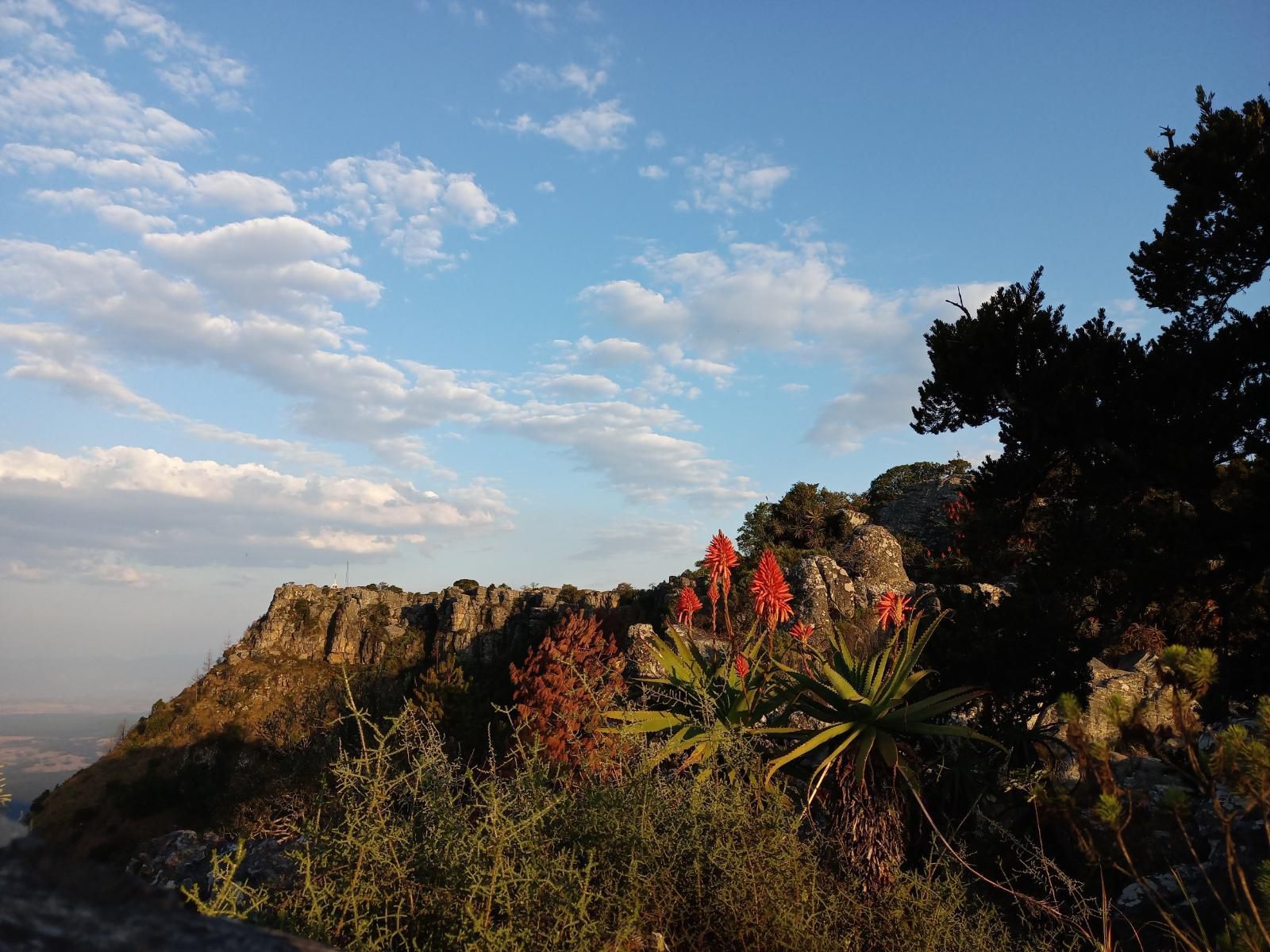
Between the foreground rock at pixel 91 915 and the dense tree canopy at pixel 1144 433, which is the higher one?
the dense tree canopy at pixel 1144 433

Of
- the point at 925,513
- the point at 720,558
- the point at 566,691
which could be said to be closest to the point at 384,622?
the point at 925,513

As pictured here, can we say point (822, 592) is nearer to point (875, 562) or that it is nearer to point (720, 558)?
point (875, 562)

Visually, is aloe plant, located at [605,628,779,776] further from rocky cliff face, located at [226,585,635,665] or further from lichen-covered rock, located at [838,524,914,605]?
rocky cliff face, located at [226,585,635,665]

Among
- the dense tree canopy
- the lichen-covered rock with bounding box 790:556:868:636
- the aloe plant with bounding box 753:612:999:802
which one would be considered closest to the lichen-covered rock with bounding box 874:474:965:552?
the lichen-covered rock with bounding box 790:556:868:636

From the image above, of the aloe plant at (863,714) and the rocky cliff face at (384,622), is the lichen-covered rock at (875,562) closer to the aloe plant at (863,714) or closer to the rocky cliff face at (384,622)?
the aloe plant at (863,714)

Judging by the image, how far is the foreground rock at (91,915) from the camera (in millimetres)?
874

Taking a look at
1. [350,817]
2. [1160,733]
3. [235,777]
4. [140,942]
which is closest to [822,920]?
[1160,733]

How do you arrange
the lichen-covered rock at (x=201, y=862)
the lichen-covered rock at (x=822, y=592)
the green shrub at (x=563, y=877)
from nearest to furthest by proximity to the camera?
the green shrub at (x=563, y=877)
the lichen-covered rock at (x=201, y=862)
the lichen-covered rock at (x=822, y=592)

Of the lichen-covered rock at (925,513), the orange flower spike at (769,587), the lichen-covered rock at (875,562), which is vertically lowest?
the orange flower spike at (769,587)

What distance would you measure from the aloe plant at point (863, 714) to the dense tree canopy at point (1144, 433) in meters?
1.91

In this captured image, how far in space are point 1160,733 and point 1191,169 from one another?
443 inches

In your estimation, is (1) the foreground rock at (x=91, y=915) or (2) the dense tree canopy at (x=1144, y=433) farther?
(2) the dense tree canopy at (x=1144, y=433)

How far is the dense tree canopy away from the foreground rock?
875 cm

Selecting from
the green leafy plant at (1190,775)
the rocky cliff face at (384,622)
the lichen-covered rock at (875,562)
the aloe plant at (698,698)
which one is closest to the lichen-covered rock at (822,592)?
the lichen-covered rock at (875,562)
